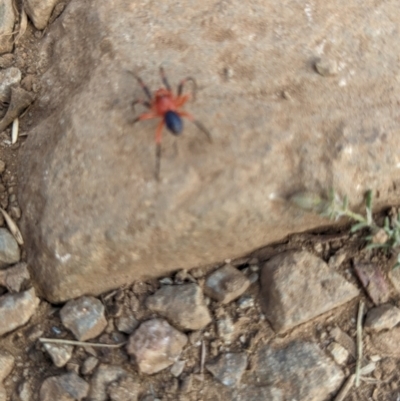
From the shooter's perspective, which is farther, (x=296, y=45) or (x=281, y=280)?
(x=296, y=45)

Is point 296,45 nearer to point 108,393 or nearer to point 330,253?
point 330,253

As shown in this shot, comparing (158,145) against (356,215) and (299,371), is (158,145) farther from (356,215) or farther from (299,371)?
(299,371)

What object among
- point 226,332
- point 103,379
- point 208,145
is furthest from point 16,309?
point 208,145

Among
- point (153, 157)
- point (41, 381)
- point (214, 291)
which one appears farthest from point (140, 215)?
point (41, 381)

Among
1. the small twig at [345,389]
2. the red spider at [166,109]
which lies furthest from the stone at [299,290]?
the red spider at [166,109]

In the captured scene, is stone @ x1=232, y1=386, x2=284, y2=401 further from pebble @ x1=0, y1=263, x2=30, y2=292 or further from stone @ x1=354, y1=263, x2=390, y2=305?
pebble @ x1=0, y1=263, x2=30, y2=292

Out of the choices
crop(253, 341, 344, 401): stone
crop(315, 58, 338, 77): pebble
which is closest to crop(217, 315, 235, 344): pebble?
crop(253, 341, 344, 401): stone

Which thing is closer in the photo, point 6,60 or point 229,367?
point 229,367
